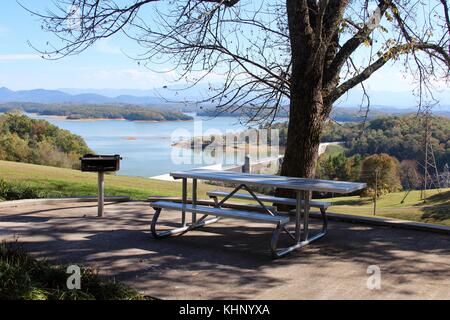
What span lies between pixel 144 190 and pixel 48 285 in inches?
557

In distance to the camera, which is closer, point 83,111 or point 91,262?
point 91,262

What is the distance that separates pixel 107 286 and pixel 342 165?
5840 cm

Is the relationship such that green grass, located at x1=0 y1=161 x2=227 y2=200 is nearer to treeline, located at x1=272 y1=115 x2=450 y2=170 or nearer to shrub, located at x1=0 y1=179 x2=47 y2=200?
shrub, located at x1=0 y1=179 x2=47 y2=200

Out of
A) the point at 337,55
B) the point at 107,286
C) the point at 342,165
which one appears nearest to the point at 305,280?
the point at 107,286

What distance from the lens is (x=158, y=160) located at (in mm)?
64188

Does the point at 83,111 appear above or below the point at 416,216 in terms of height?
above

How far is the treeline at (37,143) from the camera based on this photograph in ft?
168

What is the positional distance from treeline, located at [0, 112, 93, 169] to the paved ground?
46.6 metres

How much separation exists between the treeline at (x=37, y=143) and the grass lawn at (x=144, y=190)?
76.6 feet

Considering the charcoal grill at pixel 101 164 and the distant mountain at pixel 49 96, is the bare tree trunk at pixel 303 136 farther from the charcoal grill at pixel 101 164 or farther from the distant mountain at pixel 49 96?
the distant mountain at pixel 49 96

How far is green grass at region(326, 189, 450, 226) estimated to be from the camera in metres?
20.9
